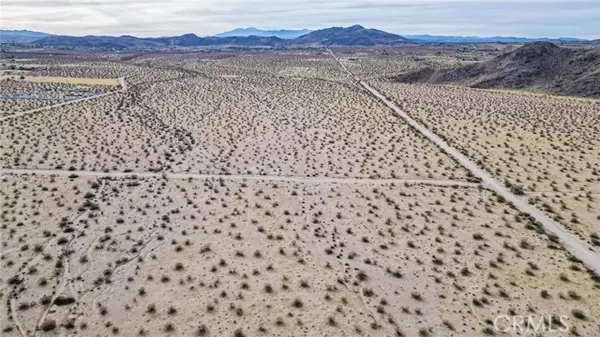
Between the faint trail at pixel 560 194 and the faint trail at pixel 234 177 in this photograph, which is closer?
the faint trail at pixel 560 194

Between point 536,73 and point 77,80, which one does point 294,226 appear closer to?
point 77,80

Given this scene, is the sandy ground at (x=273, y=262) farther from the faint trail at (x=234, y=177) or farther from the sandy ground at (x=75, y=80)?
the sandy ground at (x=75, y=80)

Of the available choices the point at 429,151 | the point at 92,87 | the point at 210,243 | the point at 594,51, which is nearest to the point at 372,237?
the point at 210,243

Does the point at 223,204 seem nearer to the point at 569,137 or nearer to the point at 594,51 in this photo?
the point at 569,137

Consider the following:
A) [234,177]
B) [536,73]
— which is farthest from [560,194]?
[536,73]

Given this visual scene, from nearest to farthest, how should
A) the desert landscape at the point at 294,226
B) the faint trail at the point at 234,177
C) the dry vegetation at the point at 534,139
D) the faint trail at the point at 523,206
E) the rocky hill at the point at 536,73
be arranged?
1. the desert landscape at the point at 294,226
2. the faint trail at the point at 523,206
3. the dry vegetation at the point at 534,139
4. the faint trail at the point at 234,177
5. the rocky hill at the point at 536,73

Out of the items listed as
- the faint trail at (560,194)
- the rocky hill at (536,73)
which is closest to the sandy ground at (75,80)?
the rocky hill at (536,73)
